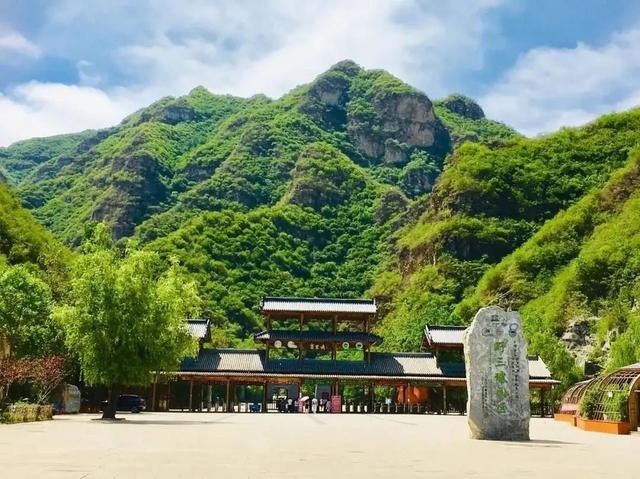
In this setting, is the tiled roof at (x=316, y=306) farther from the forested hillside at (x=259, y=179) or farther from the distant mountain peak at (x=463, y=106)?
the distant mountain peak at (x=463, y=106)

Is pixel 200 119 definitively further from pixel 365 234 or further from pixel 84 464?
pixel 84 464

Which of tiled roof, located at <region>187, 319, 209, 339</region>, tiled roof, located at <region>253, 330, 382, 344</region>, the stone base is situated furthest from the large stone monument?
tiled roof, located at <region>187, 319, 209, 339</region>

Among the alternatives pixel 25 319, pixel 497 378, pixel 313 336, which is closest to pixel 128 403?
pixel 25 319

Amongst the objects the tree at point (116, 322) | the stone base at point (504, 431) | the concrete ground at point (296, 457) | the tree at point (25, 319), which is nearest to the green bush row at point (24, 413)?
the tree at point (116, 322)

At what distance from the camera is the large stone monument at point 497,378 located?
17.4 metres

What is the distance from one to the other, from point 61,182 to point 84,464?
127m

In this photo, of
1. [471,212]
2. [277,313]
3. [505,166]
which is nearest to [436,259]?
[471,212]

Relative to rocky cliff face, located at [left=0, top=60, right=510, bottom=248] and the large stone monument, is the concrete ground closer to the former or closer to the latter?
the large stone monument

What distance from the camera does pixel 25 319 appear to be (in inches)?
1443

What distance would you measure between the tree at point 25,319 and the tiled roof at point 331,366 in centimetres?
1030

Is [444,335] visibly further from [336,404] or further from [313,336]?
[336,404]

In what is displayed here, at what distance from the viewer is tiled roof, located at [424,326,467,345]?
47062 millimetres

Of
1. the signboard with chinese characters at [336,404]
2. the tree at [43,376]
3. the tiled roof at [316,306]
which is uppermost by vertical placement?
the tiled roof at [316,306]

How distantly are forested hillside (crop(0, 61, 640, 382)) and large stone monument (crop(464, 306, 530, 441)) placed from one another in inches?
1034
